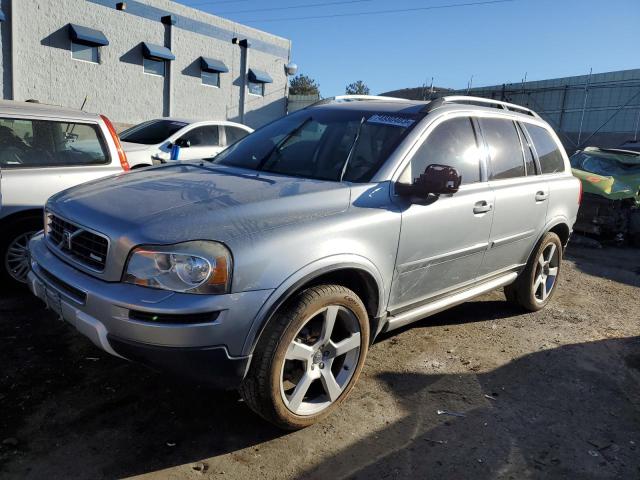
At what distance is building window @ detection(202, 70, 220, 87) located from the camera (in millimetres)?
22545

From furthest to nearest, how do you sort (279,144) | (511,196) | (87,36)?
(87,36)
(511,196)
(279,144)

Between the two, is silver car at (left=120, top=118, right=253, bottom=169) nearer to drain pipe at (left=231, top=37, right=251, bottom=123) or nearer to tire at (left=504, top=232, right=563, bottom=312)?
tire at (left=504, top=232, right=563, bottom=312)

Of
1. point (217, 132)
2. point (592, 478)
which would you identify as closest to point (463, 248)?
point (592, 478)

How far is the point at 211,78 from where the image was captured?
22.9 m

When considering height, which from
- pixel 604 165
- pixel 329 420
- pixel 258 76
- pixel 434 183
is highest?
pixel 258 76

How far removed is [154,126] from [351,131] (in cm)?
711

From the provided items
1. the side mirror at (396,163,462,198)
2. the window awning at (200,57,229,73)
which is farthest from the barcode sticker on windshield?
the window awning at (200,57,229,73)

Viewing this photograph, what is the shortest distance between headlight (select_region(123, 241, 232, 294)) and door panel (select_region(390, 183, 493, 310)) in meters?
1.25

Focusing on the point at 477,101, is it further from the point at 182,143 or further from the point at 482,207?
the point at 182,143

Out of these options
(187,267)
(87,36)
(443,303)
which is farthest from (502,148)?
(87,36)

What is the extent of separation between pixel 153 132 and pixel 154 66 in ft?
40.6

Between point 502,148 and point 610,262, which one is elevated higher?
point 502,148

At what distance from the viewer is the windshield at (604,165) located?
31.5 feet

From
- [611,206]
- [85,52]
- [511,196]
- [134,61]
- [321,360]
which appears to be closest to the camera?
[321,360]
